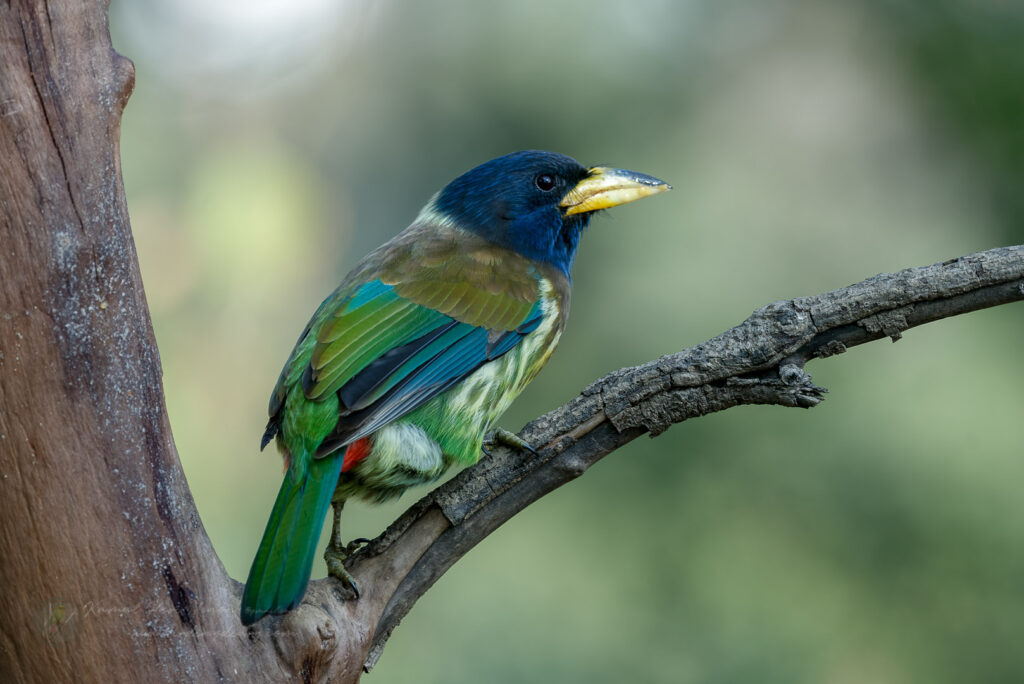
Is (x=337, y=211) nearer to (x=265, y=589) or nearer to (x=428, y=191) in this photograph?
(x=428, y=191)

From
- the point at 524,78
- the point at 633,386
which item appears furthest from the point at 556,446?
the point at 524,78

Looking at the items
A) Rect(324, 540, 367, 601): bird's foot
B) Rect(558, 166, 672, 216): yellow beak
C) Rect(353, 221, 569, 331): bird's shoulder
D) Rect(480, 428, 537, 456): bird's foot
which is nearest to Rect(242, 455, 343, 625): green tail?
Rect(324, 540, 367, 601): bird's foot

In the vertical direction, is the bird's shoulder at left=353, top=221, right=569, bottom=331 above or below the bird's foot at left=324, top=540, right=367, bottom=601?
above

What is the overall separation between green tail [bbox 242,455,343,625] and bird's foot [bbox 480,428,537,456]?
1.33 feet

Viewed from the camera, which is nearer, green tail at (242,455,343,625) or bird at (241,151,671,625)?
green tail at (242,455,343,625)

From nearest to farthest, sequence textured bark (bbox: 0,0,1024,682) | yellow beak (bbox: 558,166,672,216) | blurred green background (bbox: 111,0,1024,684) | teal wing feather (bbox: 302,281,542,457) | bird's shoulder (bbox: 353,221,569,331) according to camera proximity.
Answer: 1. textured bark (bbox: 0,0,1024,682)
2. teal wing feather (bbox: 302,281,542,457)
3. bird's shoulder (bbox: 353,221,569,331)
4. yellow beak (bbox: 558,166,672,216)
5. blurred green background (bbox: 111,0,1024,684)

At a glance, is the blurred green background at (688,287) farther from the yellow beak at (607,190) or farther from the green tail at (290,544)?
the green tail at (290,544)

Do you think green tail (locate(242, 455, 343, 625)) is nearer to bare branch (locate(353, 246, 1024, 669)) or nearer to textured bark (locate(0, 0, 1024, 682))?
textured bark (locate(0, 0, 1024, 682))

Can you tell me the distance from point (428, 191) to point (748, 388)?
424cm

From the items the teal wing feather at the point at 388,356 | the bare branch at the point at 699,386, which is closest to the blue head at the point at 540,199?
the teal wing feather at the point at 388,356

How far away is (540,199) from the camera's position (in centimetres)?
318

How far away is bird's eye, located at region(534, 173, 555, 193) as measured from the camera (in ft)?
10.5

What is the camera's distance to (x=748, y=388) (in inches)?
87.8

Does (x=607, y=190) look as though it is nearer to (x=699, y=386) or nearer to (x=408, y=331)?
(x=408, y=331)
